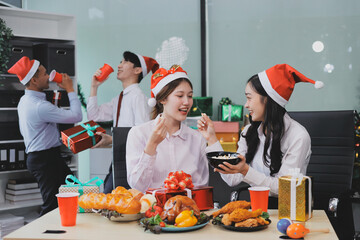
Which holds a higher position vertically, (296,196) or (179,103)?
(179,103)

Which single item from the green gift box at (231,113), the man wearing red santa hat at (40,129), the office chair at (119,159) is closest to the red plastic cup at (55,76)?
the man wearing red santa hat at (40,129)

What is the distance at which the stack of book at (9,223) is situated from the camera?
4282 millimetres

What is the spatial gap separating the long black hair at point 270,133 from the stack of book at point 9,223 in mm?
2560

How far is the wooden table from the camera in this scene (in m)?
1.70

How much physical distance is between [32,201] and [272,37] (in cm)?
288

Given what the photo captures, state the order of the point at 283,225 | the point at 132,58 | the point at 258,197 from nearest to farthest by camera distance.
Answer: the point at 283,225 → the point at 258,197 → the point at 132,58

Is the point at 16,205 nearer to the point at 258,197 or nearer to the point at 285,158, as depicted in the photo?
the point at 285,158

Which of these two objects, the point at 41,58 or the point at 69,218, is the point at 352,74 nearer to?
the point at 41,58

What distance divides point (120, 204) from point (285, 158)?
0.97 metres

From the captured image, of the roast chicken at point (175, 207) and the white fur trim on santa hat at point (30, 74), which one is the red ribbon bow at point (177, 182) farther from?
the white fur trim on santa hat at point (30, 74)

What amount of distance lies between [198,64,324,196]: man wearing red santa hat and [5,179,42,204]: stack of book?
2523 mm

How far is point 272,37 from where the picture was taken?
5.25 m

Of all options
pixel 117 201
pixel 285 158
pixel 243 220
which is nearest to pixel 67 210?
pixel 117 201

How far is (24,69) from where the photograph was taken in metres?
4.15
